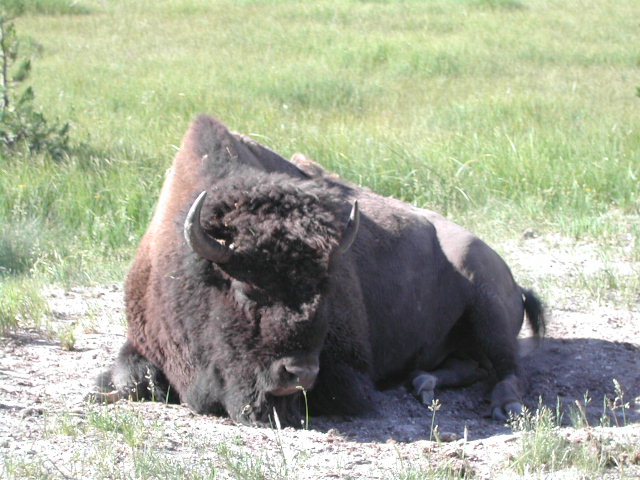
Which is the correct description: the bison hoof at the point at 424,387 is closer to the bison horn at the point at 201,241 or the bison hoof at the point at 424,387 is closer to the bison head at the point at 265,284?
the bison head at the point at 265,284

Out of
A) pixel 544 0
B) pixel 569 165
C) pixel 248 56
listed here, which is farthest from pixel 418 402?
pixel 544 0

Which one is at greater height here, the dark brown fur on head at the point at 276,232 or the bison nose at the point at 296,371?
the dark brown fur on head at the point at 276,232

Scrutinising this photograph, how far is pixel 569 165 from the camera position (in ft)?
32.8

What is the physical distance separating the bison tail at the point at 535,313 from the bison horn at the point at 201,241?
2.84 m

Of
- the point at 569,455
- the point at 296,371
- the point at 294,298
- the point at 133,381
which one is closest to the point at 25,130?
the point at 133,381

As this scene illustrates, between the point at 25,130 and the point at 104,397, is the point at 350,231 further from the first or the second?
the point at 25,130

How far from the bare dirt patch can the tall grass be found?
1.47 m

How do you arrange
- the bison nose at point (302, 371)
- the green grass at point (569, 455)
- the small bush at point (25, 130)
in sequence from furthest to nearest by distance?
1. the small bush at point (25, 130)
2. the bison nose at point (302, 371)
3. the green grass at point (569, 455)

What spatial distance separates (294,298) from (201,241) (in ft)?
1.72

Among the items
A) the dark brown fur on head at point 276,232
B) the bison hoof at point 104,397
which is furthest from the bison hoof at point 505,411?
the bison hoof at point 104,397

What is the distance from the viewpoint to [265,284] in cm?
430

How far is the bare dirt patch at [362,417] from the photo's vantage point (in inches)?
152

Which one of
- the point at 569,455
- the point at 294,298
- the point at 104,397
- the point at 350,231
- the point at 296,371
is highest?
the point at 350,231

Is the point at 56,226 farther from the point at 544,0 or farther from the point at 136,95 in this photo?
the point at 544,0
